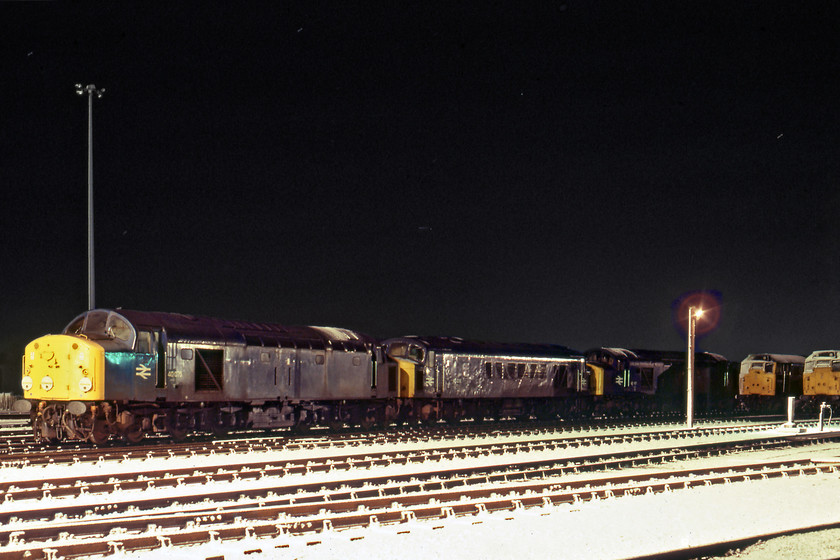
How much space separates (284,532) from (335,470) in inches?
266

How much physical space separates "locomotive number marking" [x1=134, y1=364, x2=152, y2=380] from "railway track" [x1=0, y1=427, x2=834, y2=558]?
10.2 ft

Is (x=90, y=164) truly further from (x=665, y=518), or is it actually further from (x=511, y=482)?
(x=665, y=518)

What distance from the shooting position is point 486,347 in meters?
34.3

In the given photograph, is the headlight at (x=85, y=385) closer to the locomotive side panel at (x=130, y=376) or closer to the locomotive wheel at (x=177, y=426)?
the locomotive side panel at (x=130, y=376)

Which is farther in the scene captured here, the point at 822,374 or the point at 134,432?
the point at 822,374

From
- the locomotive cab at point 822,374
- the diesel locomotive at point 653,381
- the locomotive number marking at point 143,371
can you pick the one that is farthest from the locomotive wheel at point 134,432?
the locomotive cab at point 822,374

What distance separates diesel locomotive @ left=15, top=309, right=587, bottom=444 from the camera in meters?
21.6

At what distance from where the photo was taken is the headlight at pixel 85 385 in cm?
2100

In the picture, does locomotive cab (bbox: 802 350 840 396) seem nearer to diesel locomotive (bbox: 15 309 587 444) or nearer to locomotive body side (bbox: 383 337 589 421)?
locomotive body side (bbox: 383 337 589 421)

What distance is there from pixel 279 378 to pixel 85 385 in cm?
627

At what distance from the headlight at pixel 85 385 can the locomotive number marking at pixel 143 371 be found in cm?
124

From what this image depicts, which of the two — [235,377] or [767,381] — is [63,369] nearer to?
[235,377]

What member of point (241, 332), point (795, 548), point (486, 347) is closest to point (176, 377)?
point (241, 332)

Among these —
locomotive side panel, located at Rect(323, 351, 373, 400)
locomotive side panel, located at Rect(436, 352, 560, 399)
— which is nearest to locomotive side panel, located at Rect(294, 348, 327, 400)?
locomotive side panel, located at Rect(323, 351, 373, 400)
